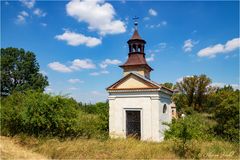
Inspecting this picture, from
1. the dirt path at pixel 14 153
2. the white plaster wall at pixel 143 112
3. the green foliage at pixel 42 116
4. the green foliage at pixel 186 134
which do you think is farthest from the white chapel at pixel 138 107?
the dirt path at pixel 14 153

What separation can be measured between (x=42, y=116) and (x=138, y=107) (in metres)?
7.03

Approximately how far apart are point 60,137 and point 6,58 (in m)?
32.7

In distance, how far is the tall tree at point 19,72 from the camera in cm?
4012

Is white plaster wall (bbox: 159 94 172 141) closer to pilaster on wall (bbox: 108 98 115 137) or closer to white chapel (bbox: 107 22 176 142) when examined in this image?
white chapel (bbox: 107 22 176 142)

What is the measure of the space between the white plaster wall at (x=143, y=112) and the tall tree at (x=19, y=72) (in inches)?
1046

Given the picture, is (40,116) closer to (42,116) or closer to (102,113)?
(42,116)

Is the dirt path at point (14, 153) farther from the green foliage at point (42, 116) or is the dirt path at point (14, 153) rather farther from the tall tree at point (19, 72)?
the tall tree at point (19, 72)

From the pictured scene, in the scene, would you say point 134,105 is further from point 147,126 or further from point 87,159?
point 87,159

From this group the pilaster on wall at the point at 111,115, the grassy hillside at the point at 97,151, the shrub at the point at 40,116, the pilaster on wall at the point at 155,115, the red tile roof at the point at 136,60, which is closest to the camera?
the grassy hillside at the point at 97,151

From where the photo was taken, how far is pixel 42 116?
1222cm

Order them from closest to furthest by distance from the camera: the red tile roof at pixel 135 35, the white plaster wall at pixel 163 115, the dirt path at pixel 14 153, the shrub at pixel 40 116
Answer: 1. the dirt path at pixel 14 153
2. the shrub at pixel 40 116
3. the white plaster wall at pixel 163 115
4. the red tile roof at pixel 135 35

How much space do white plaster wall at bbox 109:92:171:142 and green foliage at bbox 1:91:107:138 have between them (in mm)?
4127

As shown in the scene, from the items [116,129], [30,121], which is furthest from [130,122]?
[30,121]

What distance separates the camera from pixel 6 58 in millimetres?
40844
